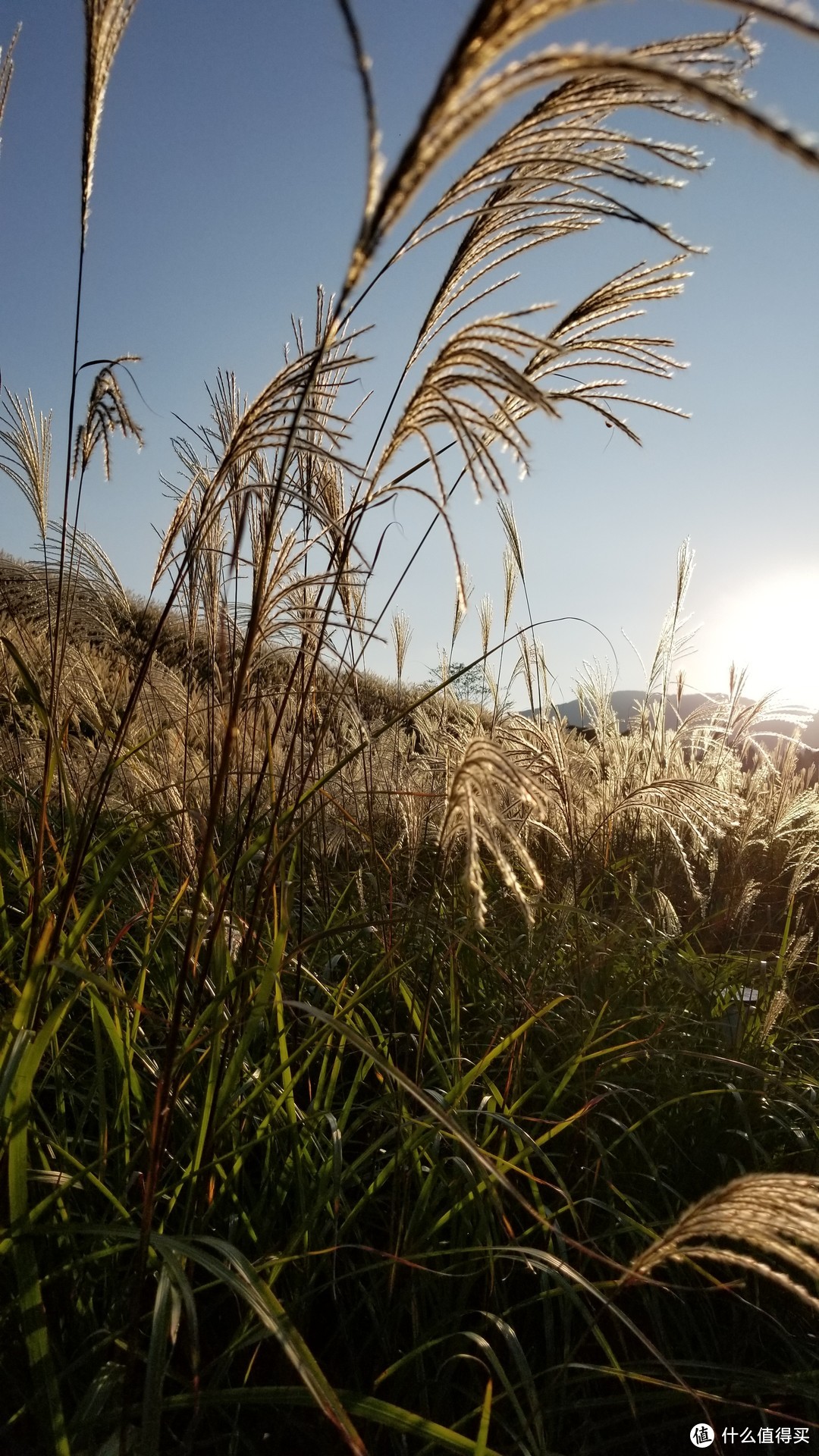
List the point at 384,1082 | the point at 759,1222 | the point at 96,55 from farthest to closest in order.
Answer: the point at 384,1082 → the point at 96,55 → the point at 759,1222

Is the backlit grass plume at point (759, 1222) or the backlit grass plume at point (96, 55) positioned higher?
the backlit grass plume at point (96, 55)

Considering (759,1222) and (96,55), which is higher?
(96,55)

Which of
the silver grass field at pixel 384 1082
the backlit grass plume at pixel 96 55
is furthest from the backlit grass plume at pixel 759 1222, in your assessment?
the backlit grass plume at pixel 96 55

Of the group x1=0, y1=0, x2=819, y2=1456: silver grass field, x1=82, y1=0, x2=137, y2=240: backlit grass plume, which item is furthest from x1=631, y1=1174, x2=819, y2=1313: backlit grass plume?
x1=82, y1=0, x2=137, y2=240: backlit grass plume

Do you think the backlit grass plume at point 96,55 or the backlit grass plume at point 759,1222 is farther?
the backlit grass plume at point 96,55

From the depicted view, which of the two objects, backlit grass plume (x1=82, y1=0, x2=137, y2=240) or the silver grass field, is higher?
backlit grass plume (x1=82, y1=0, x2=137, y2=240)

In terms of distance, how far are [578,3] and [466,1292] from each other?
183 centimetres

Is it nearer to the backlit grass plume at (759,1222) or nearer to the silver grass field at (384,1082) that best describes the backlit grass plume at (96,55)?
the silver grass field at (384,1082)

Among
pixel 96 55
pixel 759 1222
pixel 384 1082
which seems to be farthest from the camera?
pixel 384 1082

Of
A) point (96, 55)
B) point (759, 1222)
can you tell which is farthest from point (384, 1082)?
point (96, 55)

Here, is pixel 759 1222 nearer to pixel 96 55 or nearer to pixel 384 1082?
pixel 384 1082

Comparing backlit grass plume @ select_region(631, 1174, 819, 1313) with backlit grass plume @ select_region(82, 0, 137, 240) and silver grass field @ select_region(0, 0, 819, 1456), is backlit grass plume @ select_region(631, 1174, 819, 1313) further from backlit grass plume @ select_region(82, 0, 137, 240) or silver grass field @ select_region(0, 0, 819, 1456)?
backlit grass plume @ select_region(82, 0, 137, 240)

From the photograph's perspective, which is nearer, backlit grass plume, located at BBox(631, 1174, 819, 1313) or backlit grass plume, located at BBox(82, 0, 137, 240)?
backlit grass plume, located at BBox(631, 1174, 819, 1313)

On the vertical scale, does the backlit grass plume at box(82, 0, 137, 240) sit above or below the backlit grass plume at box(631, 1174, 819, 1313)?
above
